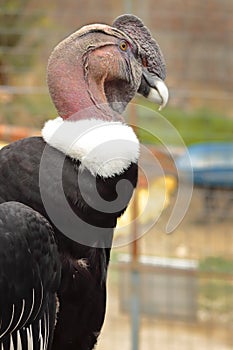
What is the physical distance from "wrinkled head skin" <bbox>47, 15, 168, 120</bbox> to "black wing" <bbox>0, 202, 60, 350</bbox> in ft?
1.30

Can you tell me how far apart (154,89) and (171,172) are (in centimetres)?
271

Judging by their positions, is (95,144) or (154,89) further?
(154,89)

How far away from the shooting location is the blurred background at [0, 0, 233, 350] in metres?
5.26

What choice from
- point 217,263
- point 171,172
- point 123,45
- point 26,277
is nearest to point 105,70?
point 123,45

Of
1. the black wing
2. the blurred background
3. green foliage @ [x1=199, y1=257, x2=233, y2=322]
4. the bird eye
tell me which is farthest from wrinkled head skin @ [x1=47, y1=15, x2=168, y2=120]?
green foliage @ [x1=199, y1=257, x2=233, y2=322]

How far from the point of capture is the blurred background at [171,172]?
207 inches

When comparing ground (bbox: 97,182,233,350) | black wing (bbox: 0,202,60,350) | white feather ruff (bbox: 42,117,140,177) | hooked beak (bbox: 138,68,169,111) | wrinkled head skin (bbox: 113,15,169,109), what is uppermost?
wrinkled head skin (bbox: 113,15,169,109)

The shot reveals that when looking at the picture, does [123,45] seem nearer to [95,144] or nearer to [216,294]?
[95,144]

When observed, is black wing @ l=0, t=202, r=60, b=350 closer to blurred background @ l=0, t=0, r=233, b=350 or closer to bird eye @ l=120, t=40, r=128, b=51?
bird eye @ l=120, t=40, r=128, b=51

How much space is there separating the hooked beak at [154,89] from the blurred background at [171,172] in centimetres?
120

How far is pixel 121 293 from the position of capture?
224 inches

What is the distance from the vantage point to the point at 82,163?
265 centimetres

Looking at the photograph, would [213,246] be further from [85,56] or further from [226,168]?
[85,56]

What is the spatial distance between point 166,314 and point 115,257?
616mm
